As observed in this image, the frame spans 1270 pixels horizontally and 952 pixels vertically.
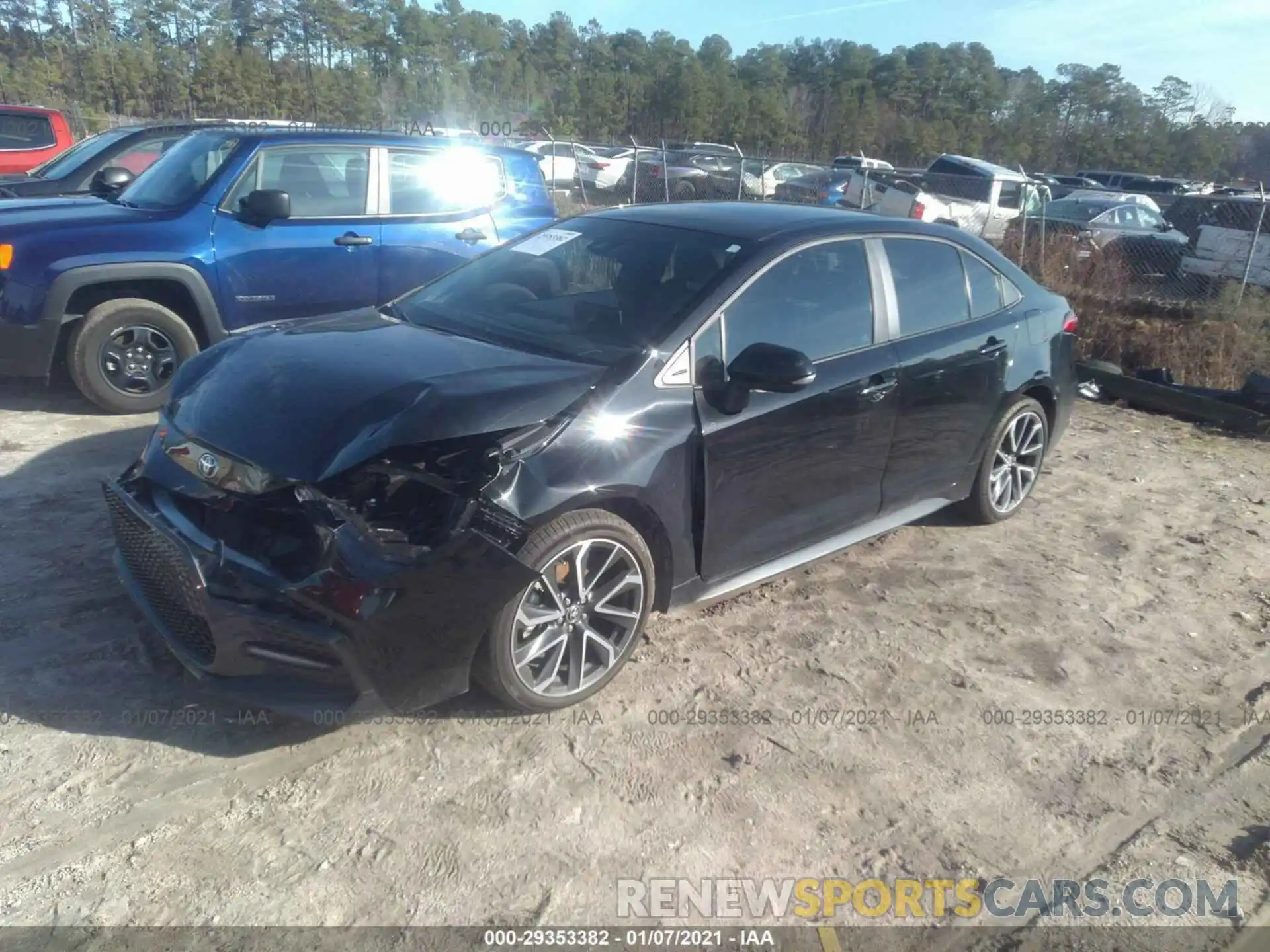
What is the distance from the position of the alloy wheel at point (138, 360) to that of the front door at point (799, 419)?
4203mm

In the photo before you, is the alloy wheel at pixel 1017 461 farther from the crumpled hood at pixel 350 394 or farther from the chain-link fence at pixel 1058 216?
the crumpled hood at pixel 350 394

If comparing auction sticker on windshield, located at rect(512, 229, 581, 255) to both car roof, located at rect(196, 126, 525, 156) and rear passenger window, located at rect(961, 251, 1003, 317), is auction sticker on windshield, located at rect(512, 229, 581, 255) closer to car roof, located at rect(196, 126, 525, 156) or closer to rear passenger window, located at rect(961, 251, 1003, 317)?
rear passenger window, located at rect(961, 251, 1003, 317)

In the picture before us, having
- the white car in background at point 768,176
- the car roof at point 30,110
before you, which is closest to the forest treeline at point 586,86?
the white car in background at point 768,176

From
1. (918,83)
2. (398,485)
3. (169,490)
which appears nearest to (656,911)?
(398,485)

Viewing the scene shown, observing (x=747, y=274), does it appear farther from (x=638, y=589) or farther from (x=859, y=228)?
(x=638, y=589)

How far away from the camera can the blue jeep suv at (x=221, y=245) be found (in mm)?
6094

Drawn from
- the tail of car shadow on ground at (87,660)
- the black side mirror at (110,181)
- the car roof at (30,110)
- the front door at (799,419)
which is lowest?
the tail of car shadow on ground at (87,660)

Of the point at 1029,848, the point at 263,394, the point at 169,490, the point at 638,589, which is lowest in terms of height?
the point at 1029,848

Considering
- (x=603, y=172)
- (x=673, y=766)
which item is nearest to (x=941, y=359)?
(x=673, y=766)

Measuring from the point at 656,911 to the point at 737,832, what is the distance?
0.40m

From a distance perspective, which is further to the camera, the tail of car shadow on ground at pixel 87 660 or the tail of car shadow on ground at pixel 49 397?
the tail of car shadow on ground at pixel 49 397

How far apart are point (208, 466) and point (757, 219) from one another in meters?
2.58

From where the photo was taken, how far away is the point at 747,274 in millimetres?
4082

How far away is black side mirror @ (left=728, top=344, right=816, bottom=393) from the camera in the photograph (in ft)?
12.2
